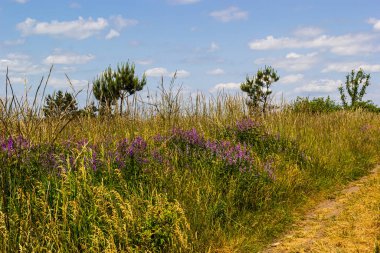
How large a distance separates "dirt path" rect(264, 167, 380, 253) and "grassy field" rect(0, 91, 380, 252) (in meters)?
0.28

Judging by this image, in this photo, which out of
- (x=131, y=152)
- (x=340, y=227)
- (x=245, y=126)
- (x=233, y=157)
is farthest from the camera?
(x=245, y=126)

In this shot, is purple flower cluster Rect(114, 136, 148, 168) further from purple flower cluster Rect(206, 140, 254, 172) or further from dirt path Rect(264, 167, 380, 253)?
dirt path Rect(264, 167, 380, 253)

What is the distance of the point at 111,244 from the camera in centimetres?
388

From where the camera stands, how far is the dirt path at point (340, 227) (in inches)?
199

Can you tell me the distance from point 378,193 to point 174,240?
5.06 metres

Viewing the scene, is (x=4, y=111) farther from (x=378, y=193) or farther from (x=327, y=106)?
(x=327, y=106)

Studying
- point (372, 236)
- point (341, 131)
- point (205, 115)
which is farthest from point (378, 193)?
point (341, 131)

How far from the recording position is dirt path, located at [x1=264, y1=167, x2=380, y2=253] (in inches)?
199

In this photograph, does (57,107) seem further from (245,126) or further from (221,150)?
(245,126)

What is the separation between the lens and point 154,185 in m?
5.30

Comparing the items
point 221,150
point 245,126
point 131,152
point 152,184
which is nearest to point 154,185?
point 152,184

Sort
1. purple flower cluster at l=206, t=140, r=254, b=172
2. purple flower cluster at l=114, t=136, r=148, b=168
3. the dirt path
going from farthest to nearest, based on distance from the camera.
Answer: purple flower cluster at l=206, t=140, r=254, b=172 → purple flower cluster at l=114, t=136, r=148, b=168 → the dirt path

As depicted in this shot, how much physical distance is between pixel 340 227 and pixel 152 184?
2780mm

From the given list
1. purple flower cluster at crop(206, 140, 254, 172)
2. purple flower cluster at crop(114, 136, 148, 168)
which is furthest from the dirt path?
purple flower cluster at crop(114, 136, 148, 168)
